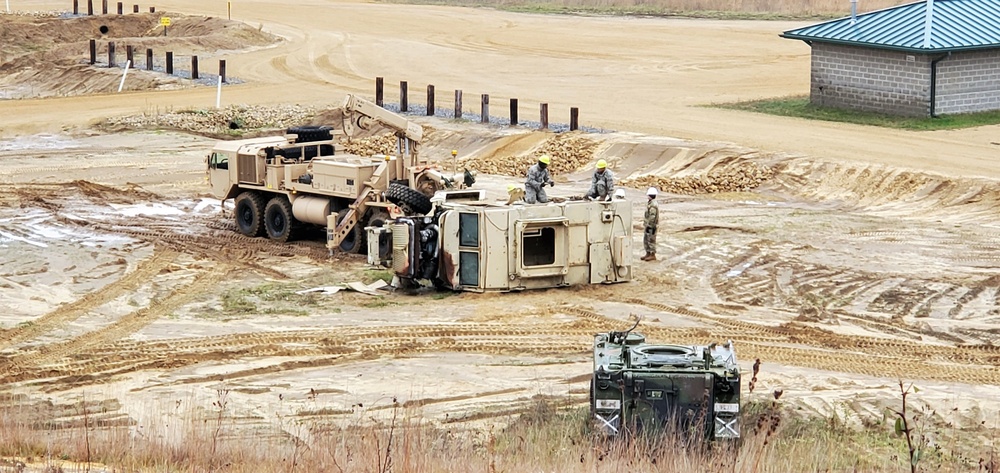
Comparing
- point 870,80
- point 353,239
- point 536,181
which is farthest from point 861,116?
point 536,181

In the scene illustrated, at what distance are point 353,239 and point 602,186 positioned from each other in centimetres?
408

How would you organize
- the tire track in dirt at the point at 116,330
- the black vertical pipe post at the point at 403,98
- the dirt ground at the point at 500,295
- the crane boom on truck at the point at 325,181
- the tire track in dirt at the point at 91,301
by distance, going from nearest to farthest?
1. the dirt ground at the point at 500,295
2. the tire track in dirt at the point at 116,330
3. the tire track in dirt at the point at 91,301
4. the crane boom on truck at the point at 325,181
5. the black vertical pipe post at the point at 403,98

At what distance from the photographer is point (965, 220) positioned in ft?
82.7

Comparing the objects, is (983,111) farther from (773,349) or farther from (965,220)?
(773,349)

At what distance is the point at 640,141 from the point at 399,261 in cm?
1250

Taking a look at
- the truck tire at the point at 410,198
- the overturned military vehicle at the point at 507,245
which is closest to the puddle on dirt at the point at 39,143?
the truck tire at the point at 410,198

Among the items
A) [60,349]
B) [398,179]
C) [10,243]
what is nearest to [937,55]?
[398,179]

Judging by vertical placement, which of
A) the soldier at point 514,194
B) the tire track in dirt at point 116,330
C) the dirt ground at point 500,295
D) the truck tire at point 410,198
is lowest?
the tire track in dirt at point 116,330

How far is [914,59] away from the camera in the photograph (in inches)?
1287

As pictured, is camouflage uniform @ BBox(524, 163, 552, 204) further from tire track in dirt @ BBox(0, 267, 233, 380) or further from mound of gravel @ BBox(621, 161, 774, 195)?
mound of gravel @ BBox(621, 161, 774, 195)

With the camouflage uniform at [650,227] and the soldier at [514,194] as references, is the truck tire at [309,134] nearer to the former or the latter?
the soldier at [514,194]

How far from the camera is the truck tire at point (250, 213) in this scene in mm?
24344

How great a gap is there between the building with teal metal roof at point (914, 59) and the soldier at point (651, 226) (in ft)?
41.0

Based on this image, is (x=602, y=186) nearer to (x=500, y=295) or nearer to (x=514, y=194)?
(x=514, y=194)
